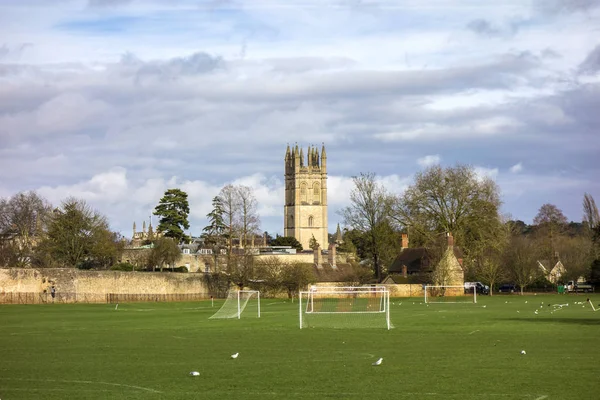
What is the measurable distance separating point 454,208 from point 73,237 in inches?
1502

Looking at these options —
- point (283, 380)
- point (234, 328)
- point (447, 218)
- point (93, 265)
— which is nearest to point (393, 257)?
point (447, 218)

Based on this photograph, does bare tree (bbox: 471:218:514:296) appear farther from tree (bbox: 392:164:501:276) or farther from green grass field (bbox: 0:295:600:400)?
green grass field (bbox: 0:295:600:400)

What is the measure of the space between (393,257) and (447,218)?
13.4 metres

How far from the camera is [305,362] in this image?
73.7ft

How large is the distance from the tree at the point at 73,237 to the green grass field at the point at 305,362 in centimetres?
5265

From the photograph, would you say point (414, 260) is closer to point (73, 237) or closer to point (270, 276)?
point (270, 276)

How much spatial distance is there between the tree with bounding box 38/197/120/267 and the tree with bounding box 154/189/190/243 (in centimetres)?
2369

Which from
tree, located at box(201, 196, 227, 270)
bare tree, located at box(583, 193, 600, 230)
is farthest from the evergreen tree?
bare tree, located at box(583, 193, 600, 230)

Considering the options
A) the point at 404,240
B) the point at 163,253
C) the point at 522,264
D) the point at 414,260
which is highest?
the point at 404,240

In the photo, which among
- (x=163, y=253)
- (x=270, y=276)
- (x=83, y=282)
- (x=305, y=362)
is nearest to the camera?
(x=305, y=362)

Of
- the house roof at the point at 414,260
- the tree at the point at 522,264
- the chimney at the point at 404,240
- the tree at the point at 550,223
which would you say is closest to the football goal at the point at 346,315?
the house roof at the point at 414,260

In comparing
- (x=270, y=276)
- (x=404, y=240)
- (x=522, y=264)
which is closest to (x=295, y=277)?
(x=270, y=276)

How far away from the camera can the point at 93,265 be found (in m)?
102

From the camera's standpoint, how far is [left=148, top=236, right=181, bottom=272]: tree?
101 metres
